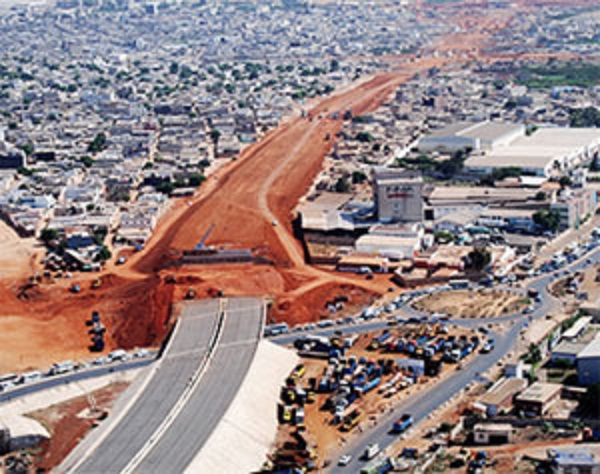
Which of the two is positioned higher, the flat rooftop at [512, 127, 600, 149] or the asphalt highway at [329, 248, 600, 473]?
the asphalt highway at [329, 248, 600, 473]

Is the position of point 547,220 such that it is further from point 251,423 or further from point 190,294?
point 251,423

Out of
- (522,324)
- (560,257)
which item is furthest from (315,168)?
(522,324)

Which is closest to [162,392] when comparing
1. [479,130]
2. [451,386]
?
[451,386]

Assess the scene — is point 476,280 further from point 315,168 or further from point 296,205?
point 315,168

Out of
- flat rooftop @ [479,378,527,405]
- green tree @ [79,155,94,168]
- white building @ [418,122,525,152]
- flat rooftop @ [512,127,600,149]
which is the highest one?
flat rooftop @ [479,378,527,405]

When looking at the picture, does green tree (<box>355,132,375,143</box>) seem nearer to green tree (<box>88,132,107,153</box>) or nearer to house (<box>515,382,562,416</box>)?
green tree (<box>88,132,107,153</box>)

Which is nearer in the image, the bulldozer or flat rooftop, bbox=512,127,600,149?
the bulldozer

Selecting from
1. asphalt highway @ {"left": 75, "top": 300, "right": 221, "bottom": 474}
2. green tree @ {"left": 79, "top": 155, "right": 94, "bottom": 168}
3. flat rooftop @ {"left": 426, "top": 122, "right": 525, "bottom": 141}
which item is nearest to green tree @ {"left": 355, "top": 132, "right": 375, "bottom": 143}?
flat rooftop @ {"left": 426, "top": 122, "right": 525, "bottom": 141}

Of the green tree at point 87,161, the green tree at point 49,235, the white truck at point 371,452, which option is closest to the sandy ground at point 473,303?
the white truck at point 371,452
